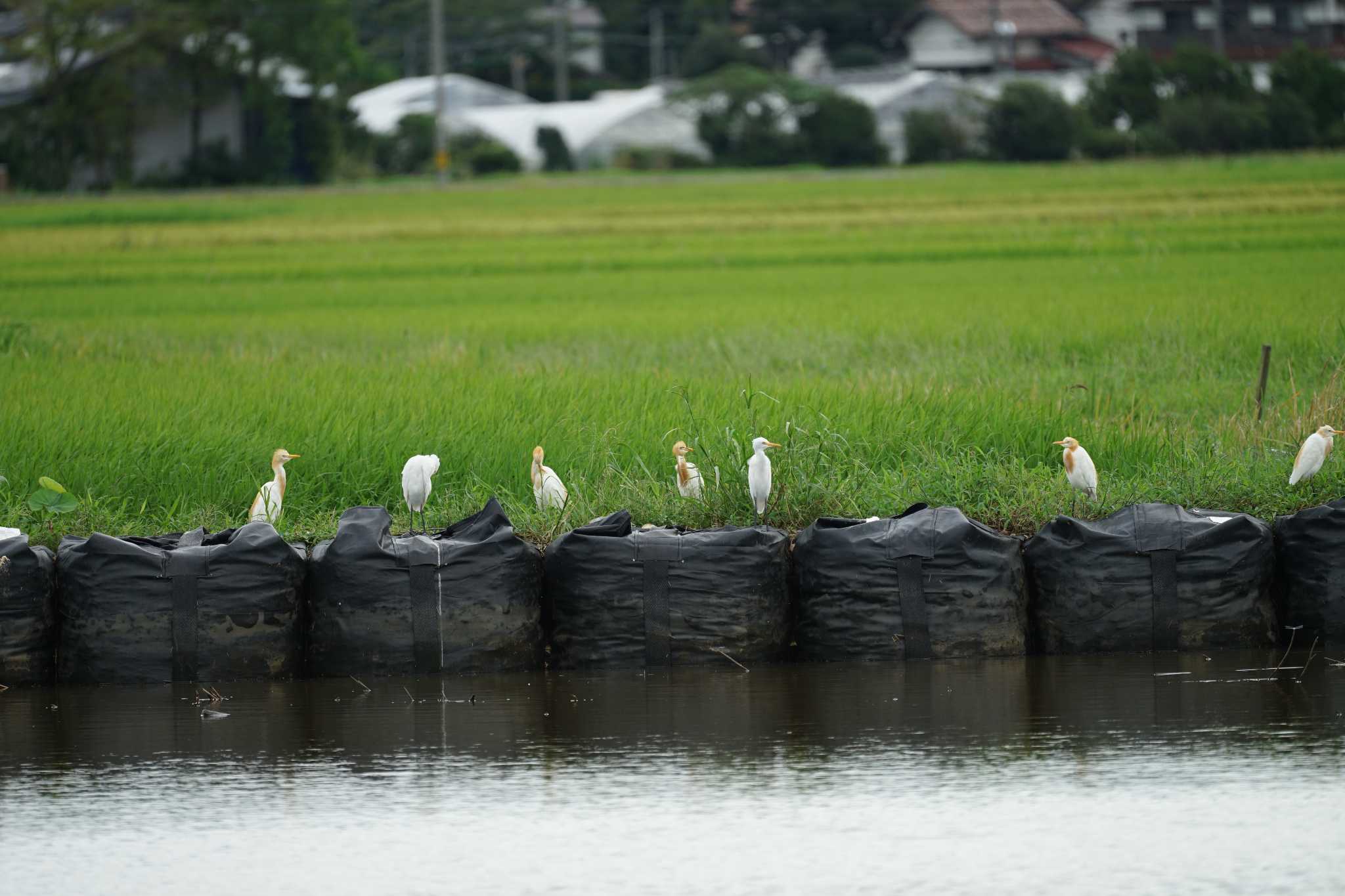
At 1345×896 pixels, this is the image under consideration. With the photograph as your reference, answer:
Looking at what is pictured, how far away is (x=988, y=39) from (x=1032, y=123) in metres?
23.7

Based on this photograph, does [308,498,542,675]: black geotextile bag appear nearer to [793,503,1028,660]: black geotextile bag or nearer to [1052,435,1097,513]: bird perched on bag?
[793,503,1028,660]: black geotextile bag

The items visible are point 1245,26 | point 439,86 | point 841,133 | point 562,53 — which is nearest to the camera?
point 439,86

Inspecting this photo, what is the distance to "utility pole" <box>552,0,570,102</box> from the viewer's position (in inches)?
2549

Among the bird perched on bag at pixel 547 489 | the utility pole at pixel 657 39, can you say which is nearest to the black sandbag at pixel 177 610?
the bird perched on bag at pixel 547 489

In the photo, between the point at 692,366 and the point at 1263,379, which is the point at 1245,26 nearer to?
the point at 692,366

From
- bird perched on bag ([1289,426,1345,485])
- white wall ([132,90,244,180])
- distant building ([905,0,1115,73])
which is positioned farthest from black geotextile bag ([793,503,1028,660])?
distant building ([905,0,1115,73])

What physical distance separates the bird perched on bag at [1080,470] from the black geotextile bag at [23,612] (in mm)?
4025

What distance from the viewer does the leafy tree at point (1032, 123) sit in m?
48.3

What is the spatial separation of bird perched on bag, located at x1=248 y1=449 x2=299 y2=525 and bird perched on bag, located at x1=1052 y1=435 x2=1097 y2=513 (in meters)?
3.26

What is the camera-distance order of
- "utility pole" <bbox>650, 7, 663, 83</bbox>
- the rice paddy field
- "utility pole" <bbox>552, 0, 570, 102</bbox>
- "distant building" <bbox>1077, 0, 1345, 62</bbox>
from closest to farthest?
the rice paddy field
"distant building" <bbox>1077, 0, 1345, 62</bbox>
"utility pole" <bbox>552, 0, 570, 102</bbox>
"utility pole" <bbox>650, 7, 663, 83</bbox>

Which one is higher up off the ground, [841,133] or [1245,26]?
[1245,26]

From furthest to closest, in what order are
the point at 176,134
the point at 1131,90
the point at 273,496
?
the point at 1131,90 < the point at 176,134 < the point at 273,496

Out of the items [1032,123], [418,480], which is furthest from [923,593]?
[1032,123]

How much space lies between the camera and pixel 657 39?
230 feet
